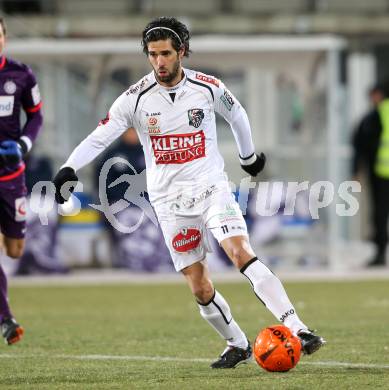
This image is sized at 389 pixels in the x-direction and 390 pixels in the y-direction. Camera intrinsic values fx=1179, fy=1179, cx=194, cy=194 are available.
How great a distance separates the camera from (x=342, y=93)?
69.2ft

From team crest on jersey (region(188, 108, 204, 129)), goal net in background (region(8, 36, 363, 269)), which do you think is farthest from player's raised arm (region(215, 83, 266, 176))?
goal net in background (region(8, 36, 363, 269))

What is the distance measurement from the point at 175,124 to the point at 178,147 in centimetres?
15

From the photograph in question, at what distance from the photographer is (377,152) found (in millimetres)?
17281

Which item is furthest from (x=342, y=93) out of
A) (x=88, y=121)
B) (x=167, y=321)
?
(x=167, y=321)

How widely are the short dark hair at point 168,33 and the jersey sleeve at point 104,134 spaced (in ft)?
1.27

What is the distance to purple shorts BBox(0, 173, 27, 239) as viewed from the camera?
29.2 ft

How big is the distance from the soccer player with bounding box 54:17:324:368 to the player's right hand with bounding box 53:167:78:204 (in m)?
0.15

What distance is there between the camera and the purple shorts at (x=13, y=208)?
29.2 feet

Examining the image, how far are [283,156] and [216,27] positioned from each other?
195 inches

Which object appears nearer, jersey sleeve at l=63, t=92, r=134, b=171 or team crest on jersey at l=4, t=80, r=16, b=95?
jersey sleeve at l=63, t=92, r=134, b=171

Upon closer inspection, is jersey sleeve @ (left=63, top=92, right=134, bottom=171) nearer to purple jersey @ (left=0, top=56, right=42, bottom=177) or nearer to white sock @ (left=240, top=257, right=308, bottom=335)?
white sock @ (left=240, top=257, right=308, bottom=335)

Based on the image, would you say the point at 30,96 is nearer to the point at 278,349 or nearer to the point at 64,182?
the point at 64,182

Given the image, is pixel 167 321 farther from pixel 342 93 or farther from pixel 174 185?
pixel 342 93

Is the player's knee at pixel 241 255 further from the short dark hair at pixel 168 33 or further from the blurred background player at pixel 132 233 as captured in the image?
the blurred background player at pixel 132 233
